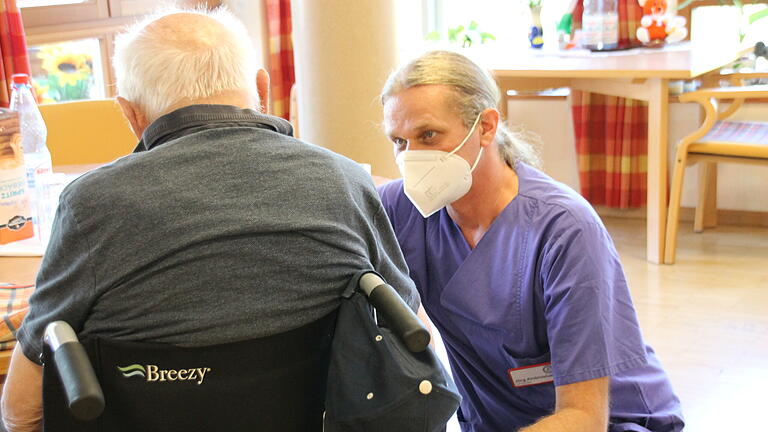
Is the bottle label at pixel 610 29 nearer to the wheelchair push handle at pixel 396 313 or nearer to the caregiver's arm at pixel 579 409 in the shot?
the caregiver's arm at pixel 579 409

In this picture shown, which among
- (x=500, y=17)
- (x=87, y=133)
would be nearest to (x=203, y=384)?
(x=87, y=133)

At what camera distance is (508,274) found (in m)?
1.45

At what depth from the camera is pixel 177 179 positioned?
40.6 inches

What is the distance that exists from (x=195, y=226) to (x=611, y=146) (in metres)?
3.35

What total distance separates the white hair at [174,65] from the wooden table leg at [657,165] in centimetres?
252

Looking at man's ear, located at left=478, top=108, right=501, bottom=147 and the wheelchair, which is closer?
the wheelchair

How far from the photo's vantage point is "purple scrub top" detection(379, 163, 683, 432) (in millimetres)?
1335

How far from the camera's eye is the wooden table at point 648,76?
11.0ft

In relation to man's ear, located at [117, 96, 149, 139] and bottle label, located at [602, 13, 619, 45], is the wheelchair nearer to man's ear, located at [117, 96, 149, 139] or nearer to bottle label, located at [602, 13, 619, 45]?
man's ear, located at [117, 96, 149, 139]

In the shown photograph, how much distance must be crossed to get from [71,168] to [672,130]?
106 inches

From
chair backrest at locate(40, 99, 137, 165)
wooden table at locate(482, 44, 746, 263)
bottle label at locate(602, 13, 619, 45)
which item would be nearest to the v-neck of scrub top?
chair backrest at locate(40, 99, 137, 165)

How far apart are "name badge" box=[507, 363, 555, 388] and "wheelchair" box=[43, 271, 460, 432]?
426mm

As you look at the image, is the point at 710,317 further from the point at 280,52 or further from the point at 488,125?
the point at 280,52

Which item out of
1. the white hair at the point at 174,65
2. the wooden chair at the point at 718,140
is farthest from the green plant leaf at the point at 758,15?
the white hair at the point at 174,65
